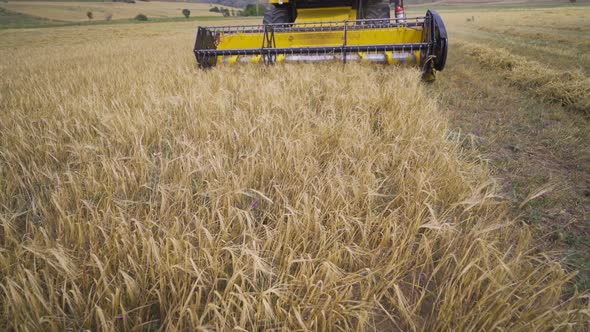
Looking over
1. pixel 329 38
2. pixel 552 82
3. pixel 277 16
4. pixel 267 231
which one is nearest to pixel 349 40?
pixel 329 38

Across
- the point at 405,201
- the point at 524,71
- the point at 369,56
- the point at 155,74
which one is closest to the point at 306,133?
the point at 405,201

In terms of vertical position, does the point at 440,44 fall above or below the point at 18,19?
below

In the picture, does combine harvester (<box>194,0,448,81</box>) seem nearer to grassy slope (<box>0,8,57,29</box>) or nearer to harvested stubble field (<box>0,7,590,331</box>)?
harvested stubble field (<box>0,7,590,331</box>)

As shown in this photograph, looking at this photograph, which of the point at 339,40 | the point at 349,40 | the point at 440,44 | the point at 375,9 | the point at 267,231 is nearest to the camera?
the point at 267,231

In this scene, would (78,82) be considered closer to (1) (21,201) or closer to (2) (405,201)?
(1) (21,201)

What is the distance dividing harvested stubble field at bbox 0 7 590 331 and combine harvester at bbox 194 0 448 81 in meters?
1.77

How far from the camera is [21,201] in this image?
157 cm

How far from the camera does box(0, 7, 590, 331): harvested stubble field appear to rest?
2.97 ft

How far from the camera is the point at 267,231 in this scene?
1136 millimetres

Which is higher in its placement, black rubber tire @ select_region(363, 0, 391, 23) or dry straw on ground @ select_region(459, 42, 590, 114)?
black rubber tire @ select_region(363, 0, 391, 23)

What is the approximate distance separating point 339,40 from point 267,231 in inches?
195

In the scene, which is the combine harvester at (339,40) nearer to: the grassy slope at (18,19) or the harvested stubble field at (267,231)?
the harvested stubble field at (267,231)

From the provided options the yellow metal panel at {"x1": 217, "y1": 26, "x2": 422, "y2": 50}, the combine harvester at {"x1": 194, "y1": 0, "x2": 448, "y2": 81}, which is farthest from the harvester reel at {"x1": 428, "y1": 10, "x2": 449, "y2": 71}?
the yellow metal panel at {"x1": 217, "y1": 26, "x2": 422, "y2": 50}

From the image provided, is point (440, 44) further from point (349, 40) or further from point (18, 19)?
point (18, 19)
